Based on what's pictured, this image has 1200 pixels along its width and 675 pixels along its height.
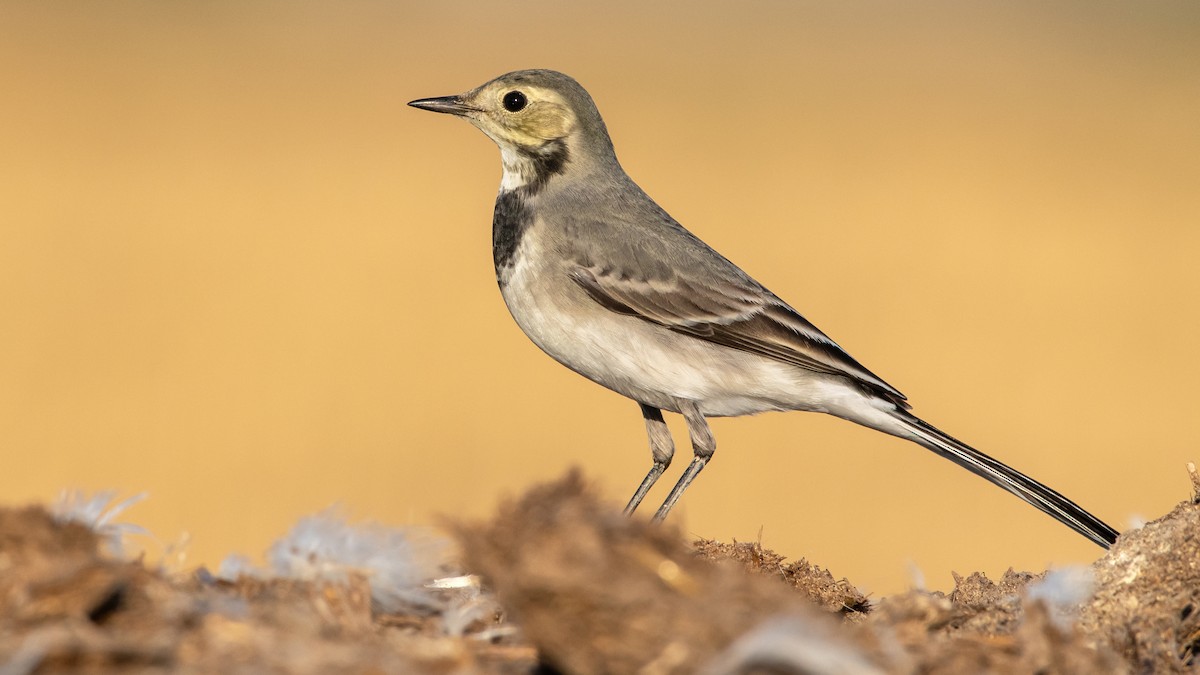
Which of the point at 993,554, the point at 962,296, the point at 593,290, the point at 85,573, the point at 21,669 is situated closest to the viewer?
the point at 21,669

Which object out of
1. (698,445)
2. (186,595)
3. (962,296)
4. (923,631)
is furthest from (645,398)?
(962,296)

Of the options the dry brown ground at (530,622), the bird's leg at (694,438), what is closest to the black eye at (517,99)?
the bird's leg at (694,438)

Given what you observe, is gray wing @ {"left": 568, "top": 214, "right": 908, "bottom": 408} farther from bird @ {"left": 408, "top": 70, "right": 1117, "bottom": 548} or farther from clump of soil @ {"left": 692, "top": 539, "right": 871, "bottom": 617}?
clump of soil @ {"left": 692, "top": 539, "right": 871, "bottom": 617}

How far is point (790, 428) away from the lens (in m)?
18.0

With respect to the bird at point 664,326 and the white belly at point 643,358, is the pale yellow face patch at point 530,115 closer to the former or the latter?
the bird at point 664,326

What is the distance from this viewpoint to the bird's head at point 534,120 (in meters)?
8.27

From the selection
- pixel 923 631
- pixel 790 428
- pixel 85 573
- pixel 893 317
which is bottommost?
pixel 85 573

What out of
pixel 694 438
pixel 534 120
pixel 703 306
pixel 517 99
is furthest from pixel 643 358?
pixel 517 99

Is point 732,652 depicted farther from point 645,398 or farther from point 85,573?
point 645,398

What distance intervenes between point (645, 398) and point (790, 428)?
418 inches

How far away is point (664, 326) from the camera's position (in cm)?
758

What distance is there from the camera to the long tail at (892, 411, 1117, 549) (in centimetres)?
632

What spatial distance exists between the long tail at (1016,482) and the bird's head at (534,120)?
256 cm

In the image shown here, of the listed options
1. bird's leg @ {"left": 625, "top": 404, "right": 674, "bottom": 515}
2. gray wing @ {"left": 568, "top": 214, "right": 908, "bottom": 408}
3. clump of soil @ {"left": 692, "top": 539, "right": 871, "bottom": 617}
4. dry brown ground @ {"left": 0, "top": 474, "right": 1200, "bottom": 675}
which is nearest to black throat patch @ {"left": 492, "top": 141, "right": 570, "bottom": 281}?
gray wing @ {"left": 568, "top": 214, "right": 908, "bottom": 408}
